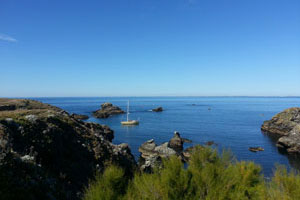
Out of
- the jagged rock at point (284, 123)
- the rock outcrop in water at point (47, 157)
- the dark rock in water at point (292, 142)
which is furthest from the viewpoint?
the jagged rock at point (284, 123)

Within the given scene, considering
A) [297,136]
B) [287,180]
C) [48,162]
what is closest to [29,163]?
[48,162]

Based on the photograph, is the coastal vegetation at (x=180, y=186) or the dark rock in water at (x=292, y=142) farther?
the dark rock in water at (x=292, y=142)

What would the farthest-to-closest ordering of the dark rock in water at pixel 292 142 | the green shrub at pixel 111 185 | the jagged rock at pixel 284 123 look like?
the jagged rock at pixel 284 123
the dark rock in water at pixel 292 142
the green shrub at pixel 111 185

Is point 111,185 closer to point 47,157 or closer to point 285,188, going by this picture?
point 285,188

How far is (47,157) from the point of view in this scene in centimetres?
1504

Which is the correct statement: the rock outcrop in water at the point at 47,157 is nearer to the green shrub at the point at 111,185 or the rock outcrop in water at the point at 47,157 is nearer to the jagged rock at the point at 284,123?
the green shrub at the point at 111,185

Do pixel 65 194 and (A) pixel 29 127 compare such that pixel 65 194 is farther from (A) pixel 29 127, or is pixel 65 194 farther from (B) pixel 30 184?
(A) pixel 29 127

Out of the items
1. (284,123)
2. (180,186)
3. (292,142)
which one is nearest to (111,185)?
(180,186)


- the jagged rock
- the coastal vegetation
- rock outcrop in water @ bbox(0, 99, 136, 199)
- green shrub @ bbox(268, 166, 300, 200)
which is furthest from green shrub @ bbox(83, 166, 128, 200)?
the jagged rock

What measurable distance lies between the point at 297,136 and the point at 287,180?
51739 mm

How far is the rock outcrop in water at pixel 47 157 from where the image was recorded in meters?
9.56

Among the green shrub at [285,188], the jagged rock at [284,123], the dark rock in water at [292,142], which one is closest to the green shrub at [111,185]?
the green shrub at [285,188]

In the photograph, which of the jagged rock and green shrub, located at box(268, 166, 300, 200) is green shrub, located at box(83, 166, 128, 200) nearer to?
green shrub, located at box(268, 166, 300, 200)

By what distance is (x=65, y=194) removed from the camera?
11562 mm
